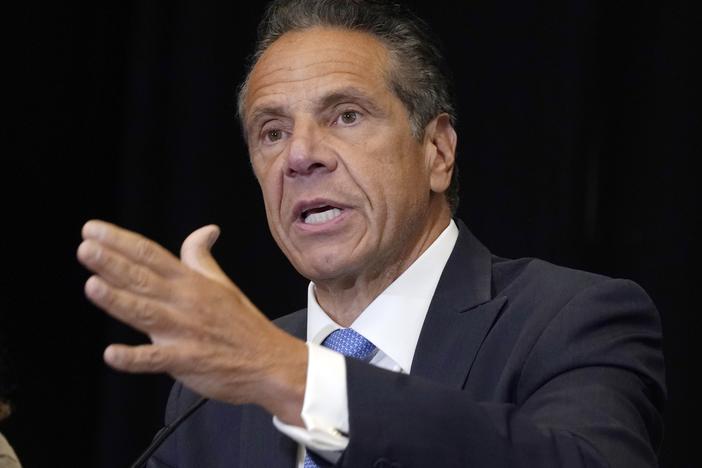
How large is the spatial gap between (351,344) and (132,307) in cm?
88

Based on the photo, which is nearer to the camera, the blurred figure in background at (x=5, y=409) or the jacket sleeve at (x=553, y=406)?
the jacket sleeve at (x=553, y=406)

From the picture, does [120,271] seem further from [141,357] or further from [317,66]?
[317,66]

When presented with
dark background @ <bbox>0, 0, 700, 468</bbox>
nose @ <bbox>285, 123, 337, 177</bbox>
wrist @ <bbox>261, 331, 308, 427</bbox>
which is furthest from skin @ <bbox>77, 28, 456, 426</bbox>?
dark background @ <bbox>0, 0, 700, 468</bbox>

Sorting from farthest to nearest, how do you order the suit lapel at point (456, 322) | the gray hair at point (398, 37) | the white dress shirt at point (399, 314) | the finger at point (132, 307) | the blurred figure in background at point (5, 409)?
the blurred figure in background at point (5, 409)
the gray hair at point (398, 37)
the white dress shirt at point (399, 314)
the suit lapel at point (456, 322)
the finger at point (132, 307)

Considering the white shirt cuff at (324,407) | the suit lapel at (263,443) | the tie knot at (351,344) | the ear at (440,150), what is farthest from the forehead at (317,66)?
the white shirt cuff at (324,407)

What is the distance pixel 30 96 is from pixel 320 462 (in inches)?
83.3

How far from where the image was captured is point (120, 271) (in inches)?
50.1

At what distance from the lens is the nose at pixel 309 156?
2.09 metres

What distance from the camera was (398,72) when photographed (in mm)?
2270

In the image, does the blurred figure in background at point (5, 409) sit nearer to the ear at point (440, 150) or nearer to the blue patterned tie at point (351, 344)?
the blue patterned tie at point (351, 344)

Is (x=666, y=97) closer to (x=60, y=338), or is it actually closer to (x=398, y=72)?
(x=398, y=72)

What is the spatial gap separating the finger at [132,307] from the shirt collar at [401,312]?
0.79 metres

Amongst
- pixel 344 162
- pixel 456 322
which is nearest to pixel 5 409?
pixel 344 162

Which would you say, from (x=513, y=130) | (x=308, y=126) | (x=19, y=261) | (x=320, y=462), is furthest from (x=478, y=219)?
(x=320, y=462)
